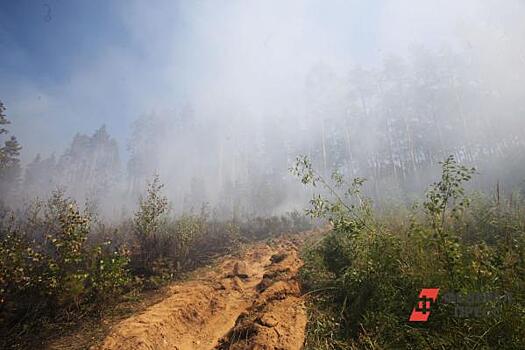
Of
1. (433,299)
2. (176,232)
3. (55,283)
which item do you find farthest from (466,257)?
(176,232)

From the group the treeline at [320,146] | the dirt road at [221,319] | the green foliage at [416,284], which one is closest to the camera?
the green foliage at [416,284]

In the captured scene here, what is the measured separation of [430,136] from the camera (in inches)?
1336

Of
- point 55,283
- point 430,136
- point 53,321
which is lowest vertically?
point 53,321

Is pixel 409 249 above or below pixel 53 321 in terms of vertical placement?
above

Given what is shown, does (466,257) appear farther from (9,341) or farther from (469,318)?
(9,341)

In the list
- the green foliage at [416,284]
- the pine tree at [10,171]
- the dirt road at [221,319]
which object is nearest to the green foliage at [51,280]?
the dirt road at [221,319]

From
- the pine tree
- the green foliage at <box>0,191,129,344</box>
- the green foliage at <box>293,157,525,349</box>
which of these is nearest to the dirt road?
the green foliage at <box>293,157,525,349</box>

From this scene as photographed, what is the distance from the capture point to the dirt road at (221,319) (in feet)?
11.8

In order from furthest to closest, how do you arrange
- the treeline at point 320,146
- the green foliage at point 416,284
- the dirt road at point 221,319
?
1. the treeline at point 320,146
2. the dirt road at point 221,319
3. the green foliage at point 416,284

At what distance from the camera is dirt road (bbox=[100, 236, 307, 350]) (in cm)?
361

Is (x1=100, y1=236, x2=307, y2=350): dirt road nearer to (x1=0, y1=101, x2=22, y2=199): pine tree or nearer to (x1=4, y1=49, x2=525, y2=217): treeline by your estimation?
(x1=4, y1=49, x2=525, y2=217): treeline

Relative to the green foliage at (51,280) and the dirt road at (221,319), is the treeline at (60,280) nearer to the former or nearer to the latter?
the green foliage at (51,280)

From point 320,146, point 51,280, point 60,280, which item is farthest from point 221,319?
point 320,146

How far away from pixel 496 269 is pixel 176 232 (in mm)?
8703
